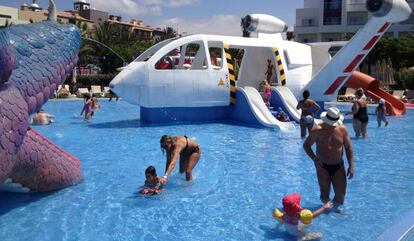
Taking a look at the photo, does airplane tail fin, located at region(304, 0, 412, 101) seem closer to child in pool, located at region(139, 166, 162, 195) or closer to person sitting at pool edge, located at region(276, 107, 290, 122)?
person sitting at pool edge, located at region(276, 107, 290, 122)

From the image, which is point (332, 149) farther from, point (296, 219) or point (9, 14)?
point (9, 14)

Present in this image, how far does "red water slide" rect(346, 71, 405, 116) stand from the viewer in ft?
58.7

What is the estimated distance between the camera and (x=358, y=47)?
14891 millimetres

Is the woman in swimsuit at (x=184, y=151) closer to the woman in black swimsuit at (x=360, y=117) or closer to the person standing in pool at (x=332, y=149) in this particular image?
the person standing in pool at (x=332, y=149)

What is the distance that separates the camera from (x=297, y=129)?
520 inches

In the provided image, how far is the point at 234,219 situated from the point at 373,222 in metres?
1.63

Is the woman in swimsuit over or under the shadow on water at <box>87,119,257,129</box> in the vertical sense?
over

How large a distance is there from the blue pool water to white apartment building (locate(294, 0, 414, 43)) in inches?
2143

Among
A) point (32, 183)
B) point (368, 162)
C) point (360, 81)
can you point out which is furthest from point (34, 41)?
point (360, 81)

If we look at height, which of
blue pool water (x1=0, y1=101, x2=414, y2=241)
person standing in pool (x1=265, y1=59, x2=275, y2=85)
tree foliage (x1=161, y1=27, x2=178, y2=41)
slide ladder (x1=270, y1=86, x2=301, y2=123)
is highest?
tree foliage (x1=161, y1=27, x2=178, y2=41)

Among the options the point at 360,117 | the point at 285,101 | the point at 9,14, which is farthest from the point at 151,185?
the point at 9,14

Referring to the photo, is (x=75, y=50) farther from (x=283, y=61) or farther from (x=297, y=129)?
(x=283, y=61)

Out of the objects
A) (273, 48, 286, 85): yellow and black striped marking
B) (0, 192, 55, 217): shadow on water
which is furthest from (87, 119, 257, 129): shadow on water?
(0, 192, 55, 217): shadow on water

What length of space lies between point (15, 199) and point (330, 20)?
6284 centimetres
